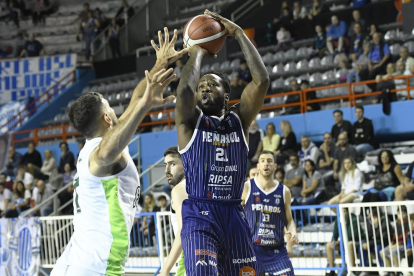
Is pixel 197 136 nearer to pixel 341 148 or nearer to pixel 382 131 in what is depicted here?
pixel 341 148

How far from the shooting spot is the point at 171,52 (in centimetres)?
443

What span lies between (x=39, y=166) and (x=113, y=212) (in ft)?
43.0

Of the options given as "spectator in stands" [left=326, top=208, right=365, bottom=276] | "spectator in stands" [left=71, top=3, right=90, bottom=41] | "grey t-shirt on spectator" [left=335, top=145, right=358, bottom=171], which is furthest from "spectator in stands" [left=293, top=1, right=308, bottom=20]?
"spectator in stands" [left=71, top=3, right=90, bottom=41]

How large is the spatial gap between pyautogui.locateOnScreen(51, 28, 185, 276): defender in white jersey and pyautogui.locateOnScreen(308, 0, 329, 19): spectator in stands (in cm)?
1295

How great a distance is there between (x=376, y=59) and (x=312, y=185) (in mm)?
3935

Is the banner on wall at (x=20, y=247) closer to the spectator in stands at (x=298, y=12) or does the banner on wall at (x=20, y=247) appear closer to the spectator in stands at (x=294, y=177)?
the spectator in stands at (x=294, y=177)

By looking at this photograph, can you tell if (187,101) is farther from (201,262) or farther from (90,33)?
(90,33)

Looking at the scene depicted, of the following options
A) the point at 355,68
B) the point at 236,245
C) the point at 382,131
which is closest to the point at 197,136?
the point at 236,245

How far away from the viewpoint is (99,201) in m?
4.21

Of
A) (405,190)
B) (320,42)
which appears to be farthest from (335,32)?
(405,190)

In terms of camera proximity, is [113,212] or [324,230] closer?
[113,212]

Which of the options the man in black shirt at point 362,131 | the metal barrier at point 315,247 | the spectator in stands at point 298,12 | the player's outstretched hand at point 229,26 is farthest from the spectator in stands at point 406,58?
the player's outstretched hand at point 229,26

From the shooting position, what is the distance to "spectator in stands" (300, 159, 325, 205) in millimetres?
11094

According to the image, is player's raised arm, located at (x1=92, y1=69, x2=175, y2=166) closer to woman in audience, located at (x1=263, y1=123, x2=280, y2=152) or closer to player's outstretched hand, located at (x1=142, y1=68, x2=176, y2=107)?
player's outstretched hand, located at (x1=142, y1=68, x2=176, y2=107)
